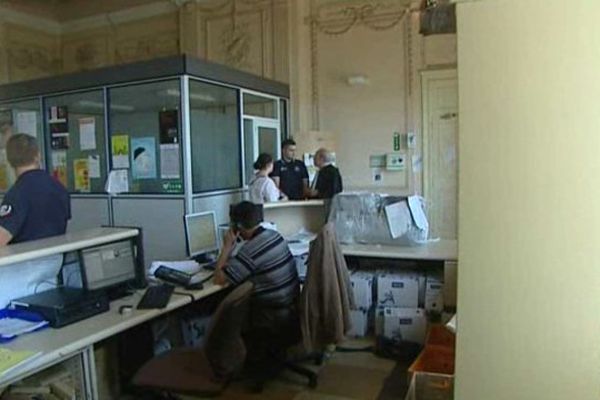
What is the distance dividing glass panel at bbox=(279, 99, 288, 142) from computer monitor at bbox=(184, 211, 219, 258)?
2962 mm

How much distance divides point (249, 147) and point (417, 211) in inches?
90.2

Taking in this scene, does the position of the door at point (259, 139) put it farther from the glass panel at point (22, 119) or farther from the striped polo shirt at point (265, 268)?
the striped polo shirt at point (265, 268)

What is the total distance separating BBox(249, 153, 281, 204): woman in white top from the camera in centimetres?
458

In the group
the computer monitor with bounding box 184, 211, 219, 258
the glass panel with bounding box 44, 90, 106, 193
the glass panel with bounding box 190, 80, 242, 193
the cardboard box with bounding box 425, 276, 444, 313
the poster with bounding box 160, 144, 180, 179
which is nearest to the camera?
the computer monitor with bounding box 184, 211, 219, 258

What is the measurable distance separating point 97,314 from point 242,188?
3.15 m

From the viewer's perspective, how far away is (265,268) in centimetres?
298

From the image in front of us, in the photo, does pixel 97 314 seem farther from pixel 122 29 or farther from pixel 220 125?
pixel 122 29

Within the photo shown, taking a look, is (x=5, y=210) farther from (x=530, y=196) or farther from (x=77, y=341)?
(x=530, y=196)

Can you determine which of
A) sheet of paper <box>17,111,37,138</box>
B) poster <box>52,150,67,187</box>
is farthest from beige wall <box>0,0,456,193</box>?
poster <box>52,150,67,187</box>

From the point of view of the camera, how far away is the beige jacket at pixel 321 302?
3006 millimetres

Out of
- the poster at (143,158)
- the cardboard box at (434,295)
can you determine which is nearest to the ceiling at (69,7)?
the poster at (143,158)

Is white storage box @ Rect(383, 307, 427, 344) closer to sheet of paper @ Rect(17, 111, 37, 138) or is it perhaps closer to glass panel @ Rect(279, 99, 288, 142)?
glass panel @ Rect(279, 99, 288, 142)

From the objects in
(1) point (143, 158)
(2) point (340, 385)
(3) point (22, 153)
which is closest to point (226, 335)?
(2) point (340, 385)

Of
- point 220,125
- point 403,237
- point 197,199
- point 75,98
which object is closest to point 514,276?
point 403,237
